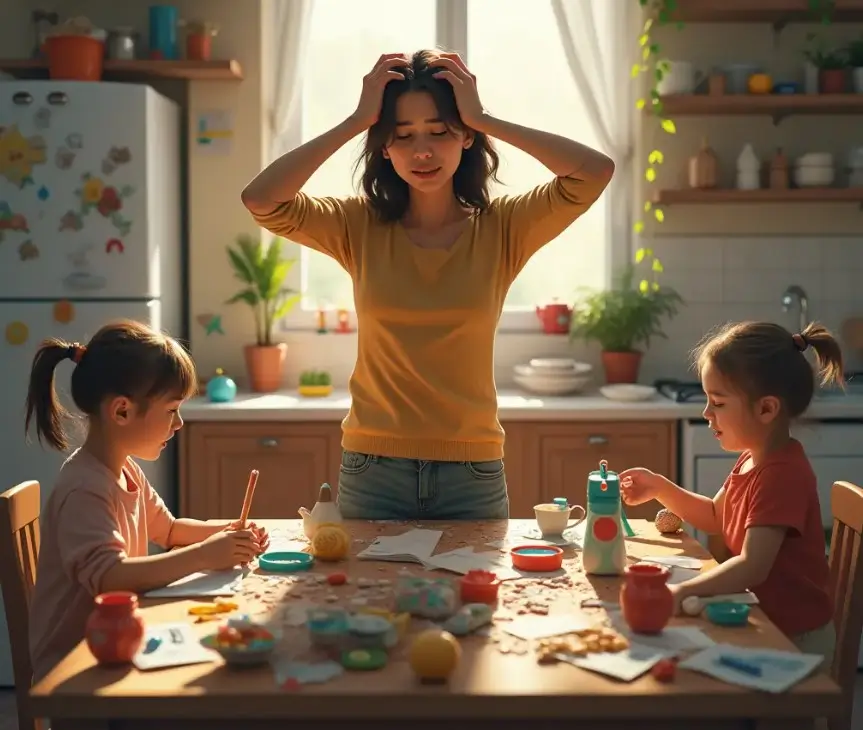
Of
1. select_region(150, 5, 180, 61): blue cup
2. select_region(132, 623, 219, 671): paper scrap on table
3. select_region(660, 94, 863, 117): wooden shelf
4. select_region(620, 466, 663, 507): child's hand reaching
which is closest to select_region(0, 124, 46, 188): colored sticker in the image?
select_region(150, 5, 180, 61): blue cup

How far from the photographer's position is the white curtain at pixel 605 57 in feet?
13.1

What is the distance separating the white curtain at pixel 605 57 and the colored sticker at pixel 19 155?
181cm

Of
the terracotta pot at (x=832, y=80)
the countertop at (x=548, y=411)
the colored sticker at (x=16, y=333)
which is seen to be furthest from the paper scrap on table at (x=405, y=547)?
the terracotta pot at (x=832, y=80)

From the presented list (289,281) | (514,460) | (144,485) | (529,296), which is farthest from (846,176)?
(144,485)

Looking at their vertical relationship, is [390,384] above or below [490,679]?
above

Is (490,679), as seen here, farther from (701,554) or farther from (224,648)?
(701,554)

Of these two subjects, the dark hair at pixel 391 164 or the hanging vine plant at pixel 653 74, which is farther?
the hanging vine plant at pixel 653 74

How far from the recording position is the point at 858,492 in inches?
78.1

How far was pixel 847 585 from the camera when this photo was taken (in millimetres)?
1988

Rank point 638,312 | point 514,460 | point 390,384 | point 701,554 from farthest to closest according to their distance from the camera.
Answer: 1. point 638,312
2. point 514,460
3. point 390,384
4. point 701,554

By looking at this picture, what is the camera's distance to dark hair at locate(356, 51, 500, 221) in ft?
6.59

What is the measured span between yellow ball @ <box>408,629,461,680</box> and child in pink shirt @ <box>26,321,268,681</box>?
51cm

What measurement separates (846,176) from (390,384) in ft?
8.38

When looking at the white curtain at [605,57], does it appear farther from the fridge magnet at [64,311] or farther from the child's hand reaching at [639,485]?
the child's hand reaching at [639,485]
